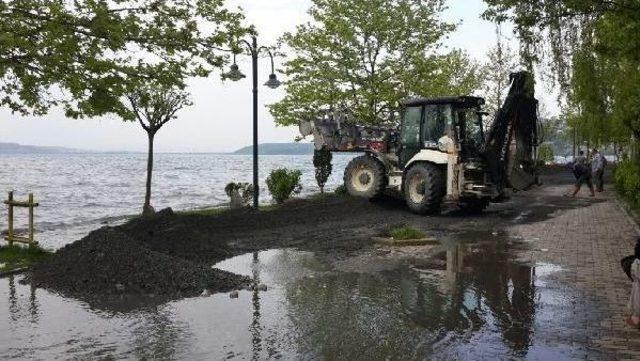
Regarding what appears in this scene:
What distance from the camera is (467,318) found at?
7.71m

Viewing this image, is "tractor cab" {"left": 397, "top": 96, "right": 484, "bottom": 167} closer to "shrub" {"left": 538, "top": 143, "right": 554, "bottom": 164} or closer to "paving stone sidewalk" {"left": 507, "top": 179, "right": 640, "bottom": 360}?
"paving stone sidewalk" {"left": 507, "top": 179, "right": 640, "bottom": 360}

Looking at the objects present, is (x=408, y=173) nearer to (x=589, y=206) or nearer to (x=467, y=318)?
(x=589, y=206)

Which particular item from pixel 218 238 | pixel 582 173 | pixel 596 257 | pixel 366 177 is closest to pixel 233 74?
pixel 218 238

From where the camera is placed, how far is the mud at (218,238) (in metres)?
9.45

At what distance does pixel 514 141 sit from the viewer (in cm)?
1788

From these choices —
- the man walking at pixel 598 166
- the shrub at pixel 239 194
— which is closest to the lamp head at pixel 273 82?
the shrub at pixel 239 194

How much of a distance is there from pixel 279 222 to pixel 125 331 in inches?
399

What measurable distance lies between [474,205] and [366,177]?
3491 millimetres

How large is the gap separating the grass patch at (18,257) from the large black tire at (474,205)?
12180 millimetres

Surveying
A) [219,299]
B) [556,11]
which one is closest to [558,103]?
[556,11]

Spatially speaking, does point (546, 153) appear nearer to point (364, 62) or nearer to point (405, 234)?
point (364, 62)

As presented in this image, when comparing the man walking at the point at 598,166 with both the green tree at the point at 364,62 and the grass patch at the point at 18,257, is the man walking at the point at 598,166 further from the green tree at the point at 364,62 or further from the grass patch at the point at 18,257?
the grass patch at the point at 18,257

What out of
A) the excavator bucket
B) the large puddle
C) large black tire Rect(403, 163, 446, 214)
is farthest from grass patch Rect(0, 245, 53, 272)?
the excavator bucket

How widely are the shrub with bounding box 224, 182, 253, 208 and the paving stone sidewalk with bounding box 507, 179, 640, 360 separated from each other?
371 inches
